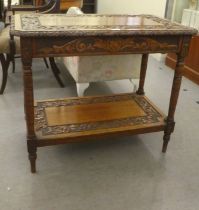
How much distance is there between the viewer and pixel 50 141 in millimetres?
1380

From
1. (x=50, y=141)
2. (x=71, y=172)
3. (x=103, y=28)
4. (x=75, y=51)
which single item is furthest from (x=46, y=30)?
(x=71, y=172)

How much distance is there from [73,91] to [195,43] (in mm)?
1290

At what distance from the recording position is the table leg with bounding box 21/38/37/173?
3.73 feet

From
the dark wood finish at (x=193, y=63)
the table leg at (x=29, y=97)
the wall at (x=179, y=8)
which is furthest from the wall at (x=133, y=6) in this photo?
the table leg at (x=29, y=97)

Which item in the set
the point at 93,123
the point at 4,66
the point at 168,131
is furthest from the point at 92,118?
the point at 4,66

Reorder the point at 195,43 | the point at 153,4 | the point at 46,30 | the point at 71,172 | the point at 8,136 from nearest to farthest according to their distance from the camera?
the point at 46,30, the point at 71,172, the point at 8,136, the point at 195,43, the point at 153,4

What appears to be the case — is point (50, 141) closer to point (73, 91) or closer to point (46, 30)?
point (46, 30)

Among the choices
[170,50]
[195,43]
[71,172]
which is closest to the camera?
[170,50]

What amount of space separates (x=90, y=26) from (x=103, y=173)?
750 millimetres

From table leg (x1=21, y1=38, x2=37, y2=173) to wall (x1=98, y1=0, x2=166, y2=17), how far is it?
2.46m

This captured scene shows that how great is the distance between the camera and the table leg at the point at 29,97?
1138 millimetres

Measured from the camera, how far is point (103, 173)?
4.81ft

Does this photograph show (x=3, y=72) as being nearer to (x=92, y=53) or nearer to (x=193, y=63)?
(x=92, y=53)

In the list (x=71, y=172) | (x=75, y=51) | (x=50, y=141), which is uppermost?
(x=75, y=51)
